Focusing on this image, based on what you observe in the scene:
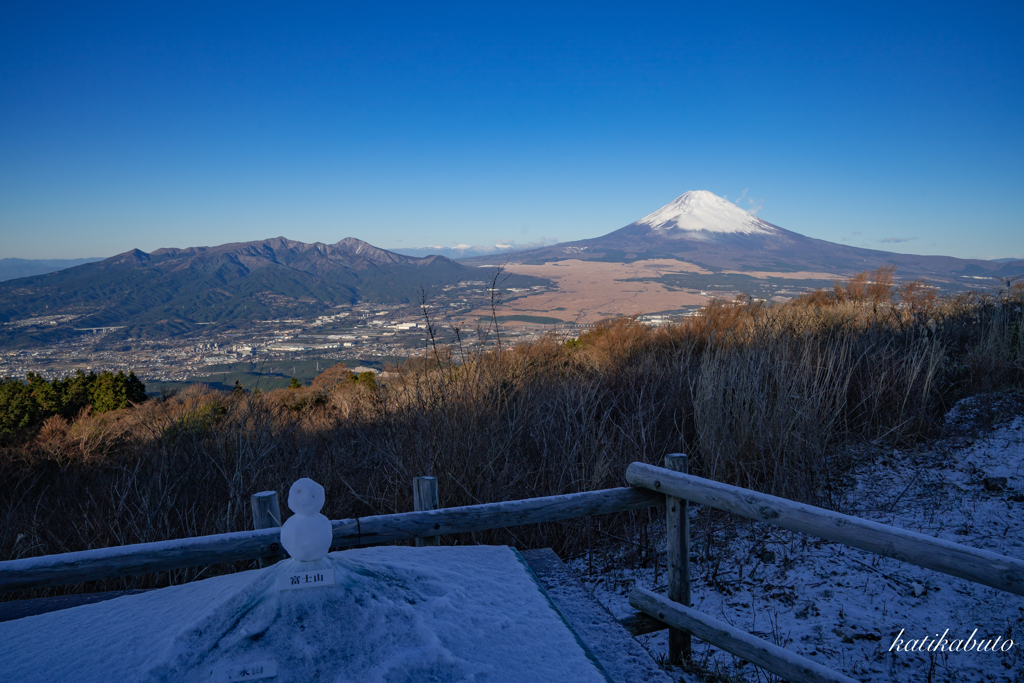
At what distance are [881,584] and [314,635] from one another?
12.4 ft

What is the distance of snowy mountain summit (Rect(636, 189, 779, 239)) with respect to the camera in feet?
364

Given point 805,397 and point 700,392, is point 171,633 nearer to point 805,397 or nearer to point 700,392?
point 700,392

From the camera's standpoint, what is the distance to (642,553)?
13.8 feet

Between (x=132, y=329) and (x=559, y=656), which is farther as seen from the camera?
(x=132, y=329)

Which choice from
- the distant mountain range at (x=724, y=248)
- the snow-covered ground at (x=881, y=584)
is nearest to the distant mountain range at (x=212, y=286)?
the distant mountain range at (x=724, y=248)

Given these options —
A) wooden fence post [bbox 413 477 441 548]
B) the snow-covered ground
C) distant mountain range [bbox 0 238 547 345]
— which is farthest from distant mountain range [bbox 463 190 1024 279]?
wooden fence post [bbox 413 477 441 548]

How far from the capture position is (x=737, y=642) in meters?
2.40

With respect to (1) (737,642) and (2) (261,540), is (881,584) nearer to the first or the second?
(1) (737,642)

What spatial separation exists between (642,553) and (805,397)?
86.3 inches

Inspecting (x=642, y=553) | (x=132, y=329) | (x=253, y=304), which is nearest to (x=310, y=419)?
(x=642, y=553)

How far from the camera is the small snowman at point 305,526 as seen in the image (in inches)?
54.7

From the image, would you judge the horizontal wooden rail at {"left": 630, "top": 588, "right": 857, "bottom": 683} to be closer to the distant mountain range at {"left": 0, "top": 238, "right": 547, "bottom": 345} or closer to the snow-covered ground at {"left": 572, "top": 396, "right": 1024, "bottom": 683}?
the snow-covered ground at {"left": 572, "top": 396, "right": 1024, "bottom": 683}

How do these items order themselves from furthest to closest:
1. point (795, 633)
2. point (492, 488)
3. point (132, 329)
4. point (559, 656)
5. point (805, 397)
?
point (132, 329), point (805, 397), point (492, 488), point (795, 633), point (559, 656)

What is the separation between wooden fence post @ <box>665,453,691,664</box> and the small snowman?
186cm
